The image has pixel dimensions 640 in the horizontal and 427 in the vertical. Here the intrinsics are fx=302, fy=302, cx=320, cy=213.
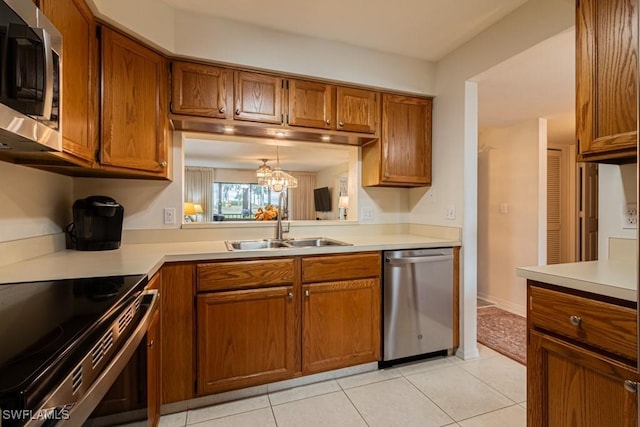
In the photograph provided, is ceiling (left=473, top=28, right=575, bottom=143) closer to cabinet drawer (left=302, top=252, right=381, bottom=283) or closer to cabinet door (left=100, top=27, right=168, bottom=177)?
cabinet drawer (left=302, top=252, right=381, bottom=283)

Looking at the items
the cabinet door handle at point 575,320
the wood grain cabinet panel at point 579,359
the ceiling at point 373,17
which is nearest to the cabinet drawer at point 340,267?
the wood grain cabinet panel at point 579,359

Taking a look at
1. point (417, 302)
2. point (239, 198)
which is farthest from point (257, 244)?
point (239, 198)

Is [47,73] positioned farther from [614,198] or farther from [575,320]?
[614,198]

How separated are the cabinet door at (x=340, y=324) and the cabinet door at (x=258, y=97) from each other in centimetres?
120

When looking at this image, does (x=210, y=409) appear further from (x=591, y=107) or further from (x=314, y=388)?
(x=591, y=107)

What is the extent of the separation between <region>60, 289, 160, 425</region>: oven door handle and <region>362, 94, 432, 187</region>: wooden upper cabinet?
1922mm

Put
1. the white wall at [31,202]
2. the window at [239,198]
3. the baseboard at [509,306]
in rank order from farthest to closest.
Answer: the window at [239,198]
the baseboard at [509,306]
the white wall at [31,202]

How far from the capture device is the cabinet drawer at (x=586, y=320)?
962 mm

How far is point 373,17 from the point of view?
1.98 m

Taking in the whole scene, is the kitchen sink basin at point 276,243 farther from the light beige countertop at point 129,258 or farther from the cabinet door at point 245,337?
the cabinet door at point 245,337

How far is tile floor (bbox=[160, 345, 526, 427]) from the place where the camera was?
5.31 ft

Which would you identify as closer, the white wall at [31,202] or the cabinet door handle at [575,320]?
the cabinet door handle at [575,320]

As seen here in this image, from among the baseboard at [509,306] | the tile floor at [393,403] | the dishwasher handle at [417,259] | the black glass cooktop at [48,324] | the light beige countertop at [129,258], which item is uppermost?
the light beige countertop at [129,258]

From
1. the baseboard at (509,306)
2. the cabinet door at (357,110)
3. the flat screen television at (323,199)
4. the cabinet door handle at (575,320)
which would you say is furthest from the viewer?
the flat screen television at (323,199)
